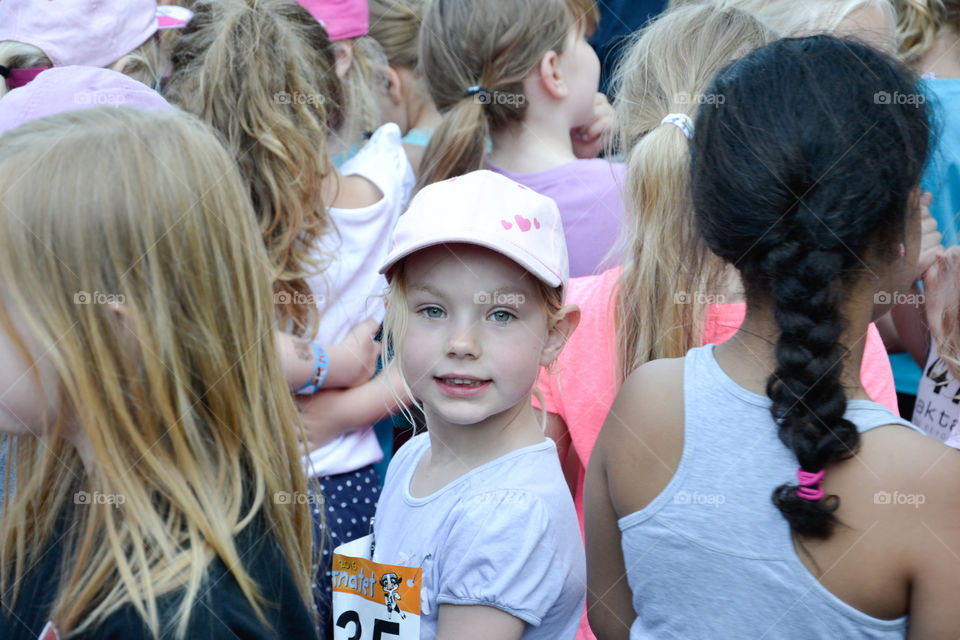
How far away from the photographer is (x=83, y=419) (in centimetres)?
128

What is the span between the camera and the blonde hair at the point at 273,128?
2424 mm

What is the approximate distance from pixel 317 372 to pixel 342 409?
0.44ft

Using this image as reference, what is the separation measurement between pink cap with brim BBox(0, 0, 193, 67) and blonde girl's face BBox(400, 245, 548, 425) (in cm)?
145

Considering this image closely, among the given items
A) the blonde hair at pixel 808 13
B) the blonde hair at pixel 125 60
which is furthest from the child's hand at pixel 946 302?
the blonde hair at pixel 125 60

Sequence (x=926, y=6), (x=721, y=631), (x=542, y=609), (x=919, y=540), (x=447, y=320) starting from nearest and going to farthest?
(x=919, y=540) → (x=721, y=631) → (x=542, y=609) → (x=447, y=320) → (x=926, y=6)

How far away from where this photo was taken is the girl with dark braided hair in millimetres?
1266

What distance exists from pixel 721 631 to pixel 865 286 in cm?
56

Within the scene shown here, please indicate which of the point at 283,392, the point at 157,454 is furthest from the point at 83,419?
the point at 283,392

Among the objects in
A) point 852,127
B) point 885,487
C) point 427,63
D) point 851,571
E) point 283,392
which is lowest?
point 851,571

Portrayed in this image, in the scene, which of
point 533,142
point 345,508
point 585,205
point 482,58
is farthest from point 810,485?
point 482,58

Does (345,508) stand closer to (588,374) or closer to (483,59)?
(588,374)

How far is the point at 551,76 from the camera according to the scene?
2.87m

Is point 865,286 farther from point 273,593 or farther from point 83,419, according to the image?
point 83,419

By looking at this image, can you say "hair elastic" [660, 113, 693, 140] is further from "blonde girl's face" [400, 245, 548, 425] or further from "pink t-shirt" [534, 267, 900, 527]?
"blonde girl's face" [400, 245, 548, 425]
